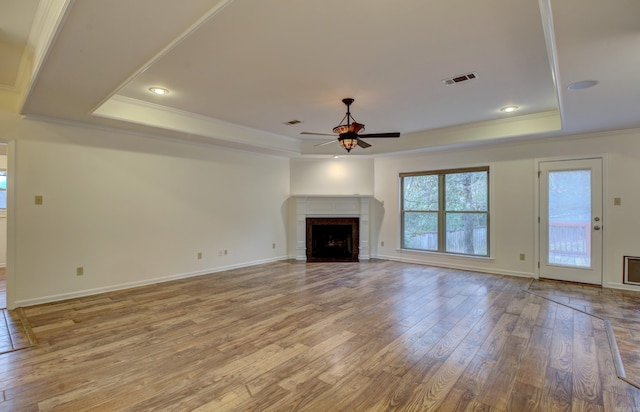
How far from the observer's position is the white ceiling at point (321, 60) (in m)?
2.10

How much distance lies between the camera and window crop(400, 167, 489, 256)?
609 centimetres

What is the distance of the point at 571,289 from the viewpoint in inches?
188

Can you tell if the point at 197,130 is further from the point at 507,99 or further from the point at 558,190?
the point at 558,190

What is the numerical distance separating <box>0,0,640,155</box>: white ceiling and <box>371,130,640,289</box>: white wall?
51cm

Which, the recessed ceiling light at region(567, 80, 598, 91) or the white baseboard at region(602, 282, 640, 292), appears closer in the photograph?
the recessed ceiling light at region(567, 80, 598, 91)

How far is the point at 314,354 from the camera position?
106 inches

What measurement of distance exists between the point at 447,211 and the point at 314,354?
15.6 feet

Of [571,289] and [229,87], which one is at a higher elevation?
[229,87]

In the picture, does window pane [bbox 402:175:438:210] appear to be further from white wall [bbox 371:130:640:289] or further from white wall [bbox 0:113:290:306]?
white wall [bbox 0:113:290:306]

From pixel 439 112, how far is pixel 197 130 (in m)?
3.77

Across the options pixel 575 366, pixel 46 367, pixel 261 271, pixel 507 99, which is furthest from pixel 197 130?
pixel 575 366

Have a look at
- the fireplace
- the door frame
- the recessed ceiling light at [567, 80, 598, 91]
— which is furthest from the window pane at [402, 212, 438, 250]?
the recessed ceiling light at [567, 80, 598, 91]

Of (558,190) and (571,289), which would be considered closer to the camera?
(571,289)

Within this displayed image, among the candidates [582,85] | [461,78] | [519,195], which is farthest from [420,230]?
[582,85]
